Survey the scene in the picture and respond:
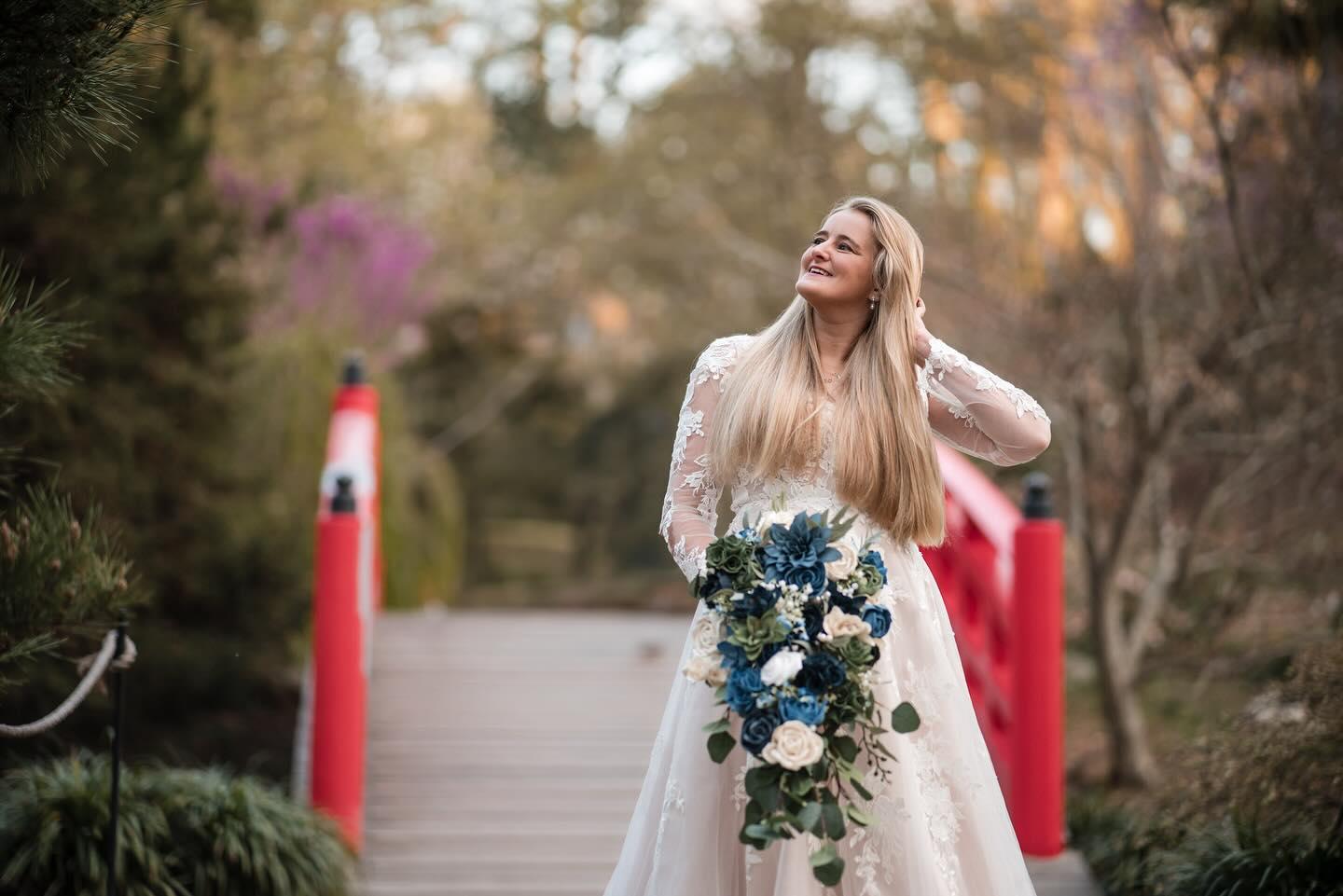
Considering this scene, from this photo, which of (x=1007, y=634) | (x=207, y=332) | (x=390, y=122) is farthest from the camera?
(x=390, y=122)

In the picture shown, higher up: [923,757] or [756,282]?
[756,282]

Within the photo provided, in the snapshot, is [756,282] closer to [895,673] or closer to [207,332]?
[207,332]

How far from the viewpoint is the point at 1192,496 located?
8.18 metres

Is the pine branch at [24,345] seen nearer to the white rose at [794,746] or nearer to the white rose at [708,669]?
the white rose at [708,669]

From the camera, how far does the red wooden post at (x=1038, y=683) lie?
521 centimetres

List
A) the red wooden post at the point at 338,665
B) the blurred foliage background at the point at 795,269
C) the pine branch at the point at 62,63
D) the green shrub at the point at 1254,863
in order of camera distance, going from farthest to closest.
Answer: the blurred foliage background at the point at 795,269
the red wooden post at the point at 338,665
the green shrub at the point at 1254,863
the pine branch at the point at 62,63

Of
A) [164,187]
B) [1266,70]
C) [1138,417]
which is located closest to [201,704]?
[164,187]

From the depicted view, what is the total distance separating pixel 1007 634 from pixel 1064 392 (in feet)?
5.73

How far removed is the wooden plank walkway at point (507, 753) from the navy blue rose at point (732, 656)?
276cm

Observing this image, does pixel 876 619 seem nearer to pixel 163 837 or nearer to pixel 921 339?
pixel 921 339

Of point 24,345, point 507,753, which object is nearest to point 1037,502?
point 507,753

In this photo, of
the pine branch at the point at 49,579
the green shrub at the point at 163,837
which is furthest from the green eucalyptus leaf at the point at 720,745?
the green shrub at the point at 163,837

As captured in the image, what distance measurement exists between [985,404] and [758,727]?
98 centimetres

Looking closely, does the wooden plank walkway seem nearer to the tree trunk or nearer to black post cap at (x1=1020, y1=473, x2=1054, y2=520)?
black post cap at (x1=1020, y1=473, x2=1054, y2=520)
